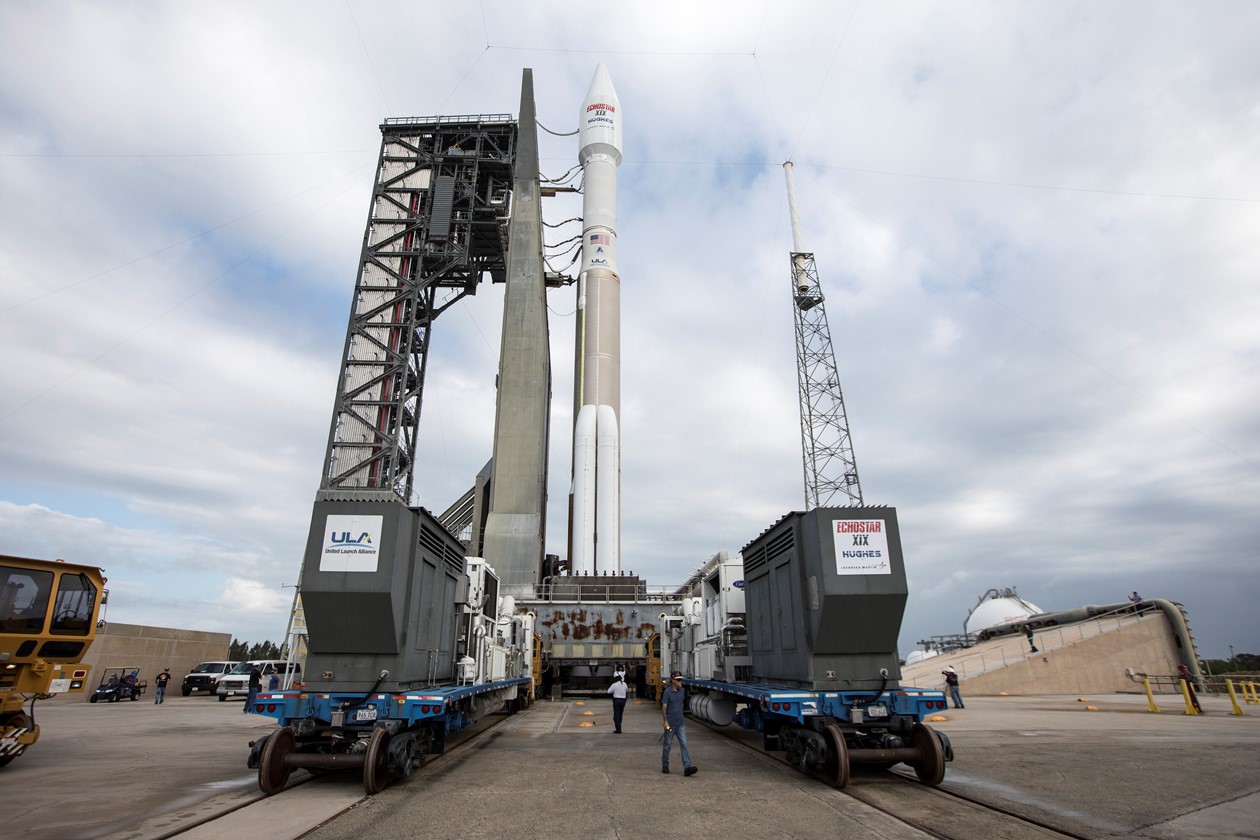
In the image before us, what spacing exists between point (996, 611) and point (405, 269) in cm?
4269

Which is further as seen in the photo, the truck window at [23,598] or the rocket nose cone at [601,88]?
the rocket nose cone at [601,88]

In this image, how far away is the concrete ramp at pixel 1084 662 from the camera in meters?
27.9

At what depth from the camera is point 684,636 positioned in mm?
19469

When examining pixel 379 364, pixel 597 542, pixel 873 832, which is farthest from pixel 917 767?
pixel 379 364

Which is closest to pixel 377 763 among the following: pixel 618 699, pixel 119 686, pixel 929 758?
pixel 929 758

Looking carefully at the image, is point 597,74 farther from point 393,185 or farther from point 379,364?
point 379,364

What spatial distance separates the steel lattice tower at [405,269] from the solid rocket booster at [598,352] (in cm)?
525

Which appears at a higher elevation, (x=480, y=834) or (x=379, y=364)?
(x=379, y=364)

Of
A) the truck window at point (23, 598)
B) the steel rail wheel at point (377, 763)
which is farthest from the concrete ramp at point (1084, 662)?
the truck window at point (23, 598)

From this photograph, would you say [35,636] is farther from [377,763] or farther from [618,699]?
[618,699]

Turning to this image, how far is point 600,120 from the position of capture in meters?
40.7

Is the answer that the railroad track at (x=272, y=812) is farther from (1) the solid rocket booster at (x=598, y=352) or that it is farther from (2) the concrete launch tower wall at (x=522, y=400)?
(1) the solid rocket booster at (x=598, y=352)

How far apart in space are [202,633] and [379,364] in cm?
1459

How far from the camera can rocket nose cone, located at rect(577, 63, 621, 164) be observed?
40.1m
